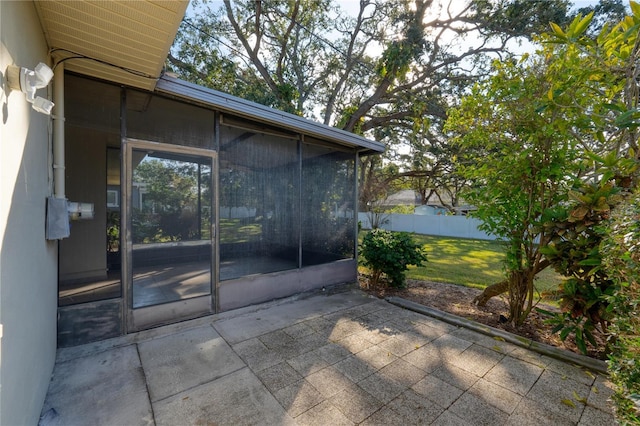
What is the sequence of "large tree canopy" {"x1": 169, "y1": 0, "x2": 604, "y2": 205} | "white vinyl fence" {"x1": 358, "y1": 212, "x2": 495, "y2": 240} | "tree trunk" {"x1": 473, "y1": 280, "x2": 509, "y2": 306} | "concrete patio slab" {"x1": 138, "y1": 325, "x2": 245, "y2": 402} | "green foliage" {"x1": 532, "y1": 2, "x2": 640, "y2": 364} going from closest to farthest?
1. "concrete patio slab" {"x1": 138, "y1": 325, "x2": 245, "y2": 402}
2. "green foliage" {"x1": 532, "y1": 2, "x2": 640, "y2": 364}
3. "tree trunk" {"x1": 473, "y1": 280, "x2": 509, "y2": 306}
4. "large tree canopy" {"x1": 169, "y1": 0, "x2": 604, "y2": 205}
5. "white vinyl fence" {"x1": 358, "y1": 212, "x2": 495, "y2": 240}

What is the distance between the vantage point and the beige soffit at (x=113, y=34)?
73.8 inches

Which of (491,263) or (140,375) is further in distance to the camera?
(491,263)

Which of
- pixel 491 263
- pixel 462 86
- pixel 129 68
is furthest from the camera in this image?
pixel 462 86

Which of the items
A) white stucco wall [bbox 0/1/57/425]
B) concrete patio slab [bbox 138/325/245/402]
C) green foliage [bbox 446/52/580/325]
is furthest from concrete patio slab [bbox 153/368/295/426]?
green foliage [bbox 446/52/580/325]

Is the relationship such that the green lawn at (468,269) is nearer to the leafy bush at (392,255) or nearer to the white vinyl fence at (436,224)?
the leafy bush at (392,255)

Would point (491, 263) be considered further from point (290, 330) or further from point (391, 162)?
point (391, 162)

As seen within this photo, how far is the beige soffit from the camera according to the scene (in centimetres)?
188

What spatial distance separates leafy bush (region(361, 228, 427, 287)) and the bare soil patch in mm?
353

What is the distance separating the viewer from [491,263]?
8.12m

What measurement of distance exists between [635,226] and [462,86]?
8.84 meters

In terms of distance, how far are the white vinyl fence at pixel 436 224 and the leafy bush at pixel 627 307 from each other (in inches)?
520

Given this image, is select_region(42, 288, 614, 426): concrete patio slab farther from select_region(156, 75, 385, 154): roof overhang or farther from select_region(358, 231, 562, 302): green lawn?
select_region(156, 75, 385, 154): roof overhang

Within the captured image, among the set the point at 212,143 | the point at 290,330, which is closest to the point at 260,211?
the point at 212,143

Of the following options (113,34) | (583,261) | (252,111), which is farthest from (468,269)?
(113,34)
